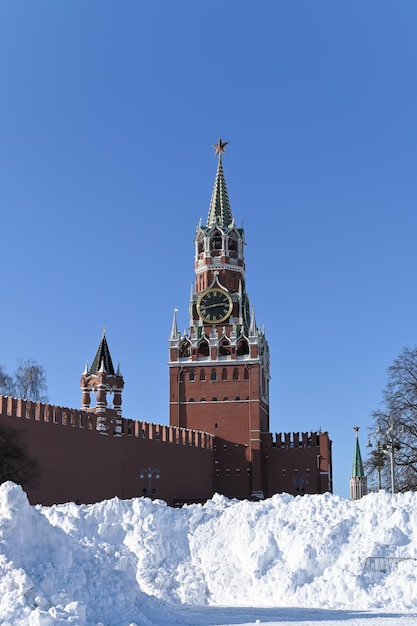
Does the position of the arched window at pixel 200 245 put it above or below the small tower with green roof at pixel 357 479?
above

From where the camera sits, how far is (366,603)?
19.4 meters

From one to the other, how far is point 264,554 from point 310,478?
31.2 metres

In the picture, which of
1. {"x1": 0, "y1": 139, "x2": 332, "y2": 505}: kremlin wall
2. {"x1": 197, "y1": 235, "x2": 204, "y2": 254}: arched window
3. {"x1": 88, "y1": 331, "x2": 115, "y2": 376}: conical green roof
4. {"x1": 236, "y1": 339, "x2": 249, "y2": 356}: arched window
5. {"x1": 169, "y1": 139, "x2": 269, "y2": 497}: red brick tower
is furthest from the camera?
{"x1": 197, "y1": 235, "x2": 204, "y2": 254}: arched window

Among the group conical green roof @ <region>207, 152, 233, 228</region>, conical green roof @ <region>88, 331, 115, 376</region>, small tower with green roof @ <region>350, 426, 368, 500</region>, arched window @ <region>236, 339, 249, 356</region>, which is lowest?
small tower with green roof @ <region>350, 426, 368, 500</region>

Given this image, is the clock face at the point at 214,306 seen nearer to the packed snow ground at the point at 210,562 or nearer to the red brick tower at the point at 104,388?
the red brick tower at the point at 104,388

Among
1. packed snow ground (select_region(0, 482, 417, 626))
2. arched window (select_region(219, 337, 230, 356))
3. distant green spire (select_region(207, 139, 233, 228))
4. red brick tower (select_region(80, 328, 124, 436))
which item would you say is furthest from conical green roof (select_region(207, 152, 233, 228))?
packed snow ground (select_region(0, 482, 417, 626))

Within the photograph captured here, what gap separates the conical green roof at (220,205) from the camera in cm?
5913

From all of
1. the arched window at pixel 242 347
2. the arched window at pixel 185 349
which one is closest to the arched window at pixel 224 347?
the arched window at pixel 242 347

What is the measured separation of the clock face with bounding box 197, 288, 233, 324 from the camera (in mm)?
55781

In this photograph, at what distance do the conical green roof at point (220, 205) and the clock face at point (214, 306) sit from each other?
4.96m

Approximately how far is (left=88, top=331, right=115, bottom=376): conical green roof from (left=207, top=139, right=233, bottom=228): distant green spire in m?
16.4

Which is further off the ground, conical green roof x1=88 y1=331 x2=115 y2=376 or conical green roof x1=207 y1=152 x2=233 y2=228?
conical green roof x1=207 y1=152 x2=233 y2=228

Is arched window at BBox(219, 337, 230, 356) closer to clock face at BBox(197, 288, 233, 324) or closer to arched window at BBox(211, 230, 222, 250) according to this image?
clock face at BBox(197, 288, 233, 324)

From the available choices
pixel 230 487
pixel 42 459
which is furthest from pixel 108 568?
pixel 230 487
